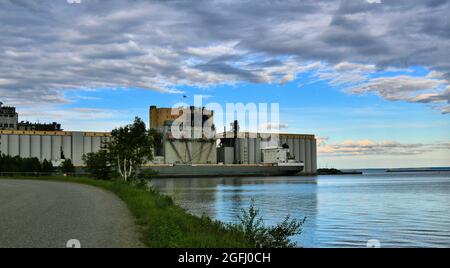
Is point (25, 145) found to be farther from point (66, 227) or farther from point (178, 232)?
point (178, 232)

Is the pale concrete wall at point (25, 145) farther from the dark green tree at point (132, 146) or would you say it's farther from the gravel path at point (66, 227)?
the gravel path at point (66, 227)

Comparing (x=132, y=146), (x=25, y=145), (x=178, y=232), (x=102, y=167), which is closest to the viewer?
(x=178, y=232)

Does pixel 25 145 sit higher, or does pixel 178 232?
pixel 25 145

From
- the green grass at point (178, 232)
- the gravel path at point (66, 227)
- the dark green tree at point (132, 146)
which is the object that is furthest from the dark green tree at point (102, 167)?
the green grass at point (178, 232)

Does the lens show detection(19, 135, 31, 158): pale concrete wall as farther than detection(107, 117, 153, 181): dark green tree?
Yes

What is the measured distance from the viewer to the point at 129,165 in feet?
197

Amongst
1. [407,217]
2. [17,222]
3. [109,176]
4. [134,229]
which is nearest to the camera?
[134,229]

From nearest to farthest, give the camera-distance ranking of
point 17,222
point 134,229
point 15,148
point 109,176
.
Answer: point 134,229, point 17,222, point 109,176, point 15,148

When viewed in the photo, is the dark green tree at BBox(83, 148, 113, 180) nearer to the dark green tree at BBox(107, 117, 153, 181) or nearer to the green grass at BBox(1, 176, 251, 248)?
the dark green tree at BBox(107, 117, 153, 181)

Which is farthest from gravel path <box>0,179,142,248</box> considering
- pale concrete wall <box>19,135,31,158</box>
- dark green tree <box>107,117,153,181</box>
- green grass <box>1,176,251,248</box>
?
pale concrete wall <box>19,135,31,158</box>

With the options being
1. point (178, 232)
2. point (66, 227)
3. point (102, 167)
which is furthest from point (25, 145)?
point (178, 232)
